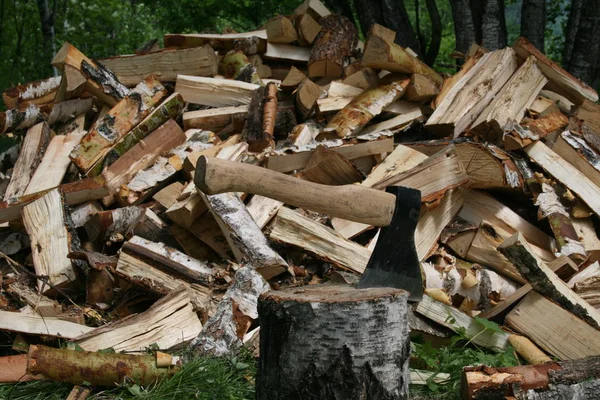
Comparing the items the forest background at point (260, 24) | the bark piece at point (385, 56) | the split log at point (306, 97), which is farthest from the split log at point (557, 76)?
the forest background at point (260, 24)

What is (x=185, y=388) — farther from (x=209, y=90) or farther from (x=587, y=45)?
(x=587, y=45)

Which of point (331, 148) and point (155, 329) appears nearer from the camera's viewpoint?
point (155, 329)

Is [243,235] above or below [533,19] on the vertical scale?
below

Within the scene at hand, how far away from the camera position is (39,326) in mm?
4027

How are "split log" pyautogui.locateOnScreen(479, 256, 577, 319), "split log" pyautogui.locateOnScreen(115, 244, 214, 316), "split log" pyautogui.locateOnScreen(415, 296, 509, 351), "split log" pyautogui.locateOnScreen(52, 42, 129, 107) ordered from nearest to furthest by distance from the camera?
1. "split log" pyautogui.locateOnScreen(415, 296, 509, 351)
2. "split log" pyautogui.locateOnScreen(479, 256, 577, 319)
3. "split log" pyautogui.locateOnScreen(115, 244, 214, 316)
4. "split log" pyautogui.locateOnScreen(52, 42, 129, 107)

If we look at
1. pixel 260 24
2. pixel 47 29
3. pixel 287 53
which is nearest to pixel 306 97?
pixel 287 53

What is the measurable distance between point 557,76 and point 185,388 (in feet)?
12.9

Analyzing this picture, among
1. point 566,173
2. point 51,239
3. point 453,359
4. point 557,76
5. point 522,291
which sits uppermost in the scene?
point 557,76

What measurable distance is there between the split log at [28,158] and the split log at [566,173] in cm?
366

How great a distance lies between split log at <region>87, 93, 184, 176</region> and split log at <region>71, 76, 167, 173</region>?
0.04 m

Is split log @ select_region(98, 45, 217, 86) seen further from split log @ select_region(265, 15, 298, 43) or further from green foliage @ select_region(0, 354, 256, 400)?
green foliage @ select_region(0, 354, 256, 400)

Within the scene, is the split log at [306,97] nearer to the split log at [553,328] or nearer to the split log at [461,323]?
the split log at [461,323]

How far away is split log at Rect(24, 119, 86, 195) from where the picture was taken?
17.8 feet

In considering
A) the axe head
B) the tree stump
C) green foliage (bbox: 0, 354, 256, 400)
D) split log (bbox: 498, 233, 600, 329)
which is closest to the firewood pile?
split log (bbox: 498, 233, 600, 329)
